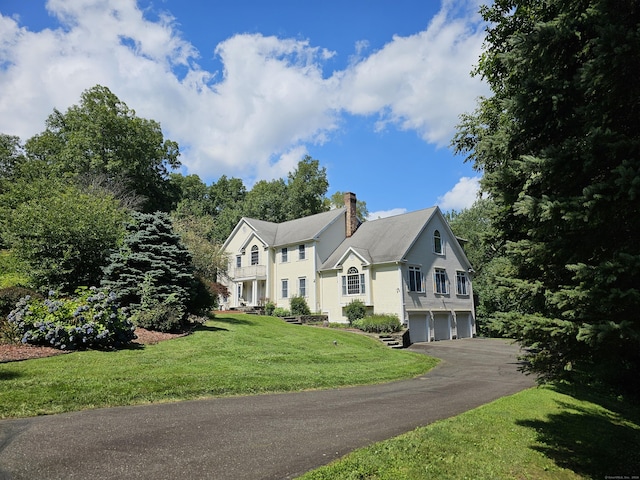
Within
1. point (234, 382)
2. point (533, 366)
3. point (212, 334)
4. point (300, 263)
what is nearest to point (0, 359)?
point (234, 382)

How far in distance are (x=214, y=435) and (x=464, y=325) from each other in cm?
2947

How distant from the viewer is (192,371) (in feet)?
33.9

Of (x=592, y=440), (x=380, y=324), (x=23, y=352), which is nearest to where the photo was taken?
(x=592, y=440)

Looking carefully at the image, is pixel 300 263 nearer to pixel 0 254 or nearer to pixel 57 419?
pixel 0 254

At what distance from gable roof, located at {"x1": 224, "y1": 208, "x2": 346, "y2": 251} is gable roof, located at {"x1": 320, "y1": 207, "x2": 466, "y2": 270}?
7.57ft

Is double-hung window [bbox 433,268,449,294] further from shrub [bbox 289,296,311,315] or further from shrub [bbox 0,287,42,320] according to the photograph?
shrub [bbox 0,287,42,320]

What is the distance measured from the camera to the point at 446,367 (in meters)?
17.0

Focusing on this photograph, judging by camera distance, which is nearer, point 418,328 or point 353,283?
point 418,328

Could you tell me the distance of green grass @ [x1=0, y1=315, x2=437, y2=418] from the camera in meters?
7.75

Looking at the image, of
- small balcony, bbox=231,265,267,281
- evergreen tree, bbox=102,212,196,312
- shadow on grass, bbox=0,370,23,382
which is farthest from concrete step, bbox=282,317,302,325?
shadow on grass, bbox=0,370,23,382

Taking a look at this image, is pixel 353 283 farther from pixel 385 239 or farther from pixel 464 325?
pixel 464 325

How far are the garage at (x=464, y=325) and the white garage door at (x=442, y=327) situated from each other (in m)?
1.78

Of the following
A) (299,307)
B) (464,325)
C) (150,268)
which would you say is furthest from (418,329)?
(150,268)

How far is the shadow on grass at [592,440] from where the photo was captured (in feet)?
19.7
